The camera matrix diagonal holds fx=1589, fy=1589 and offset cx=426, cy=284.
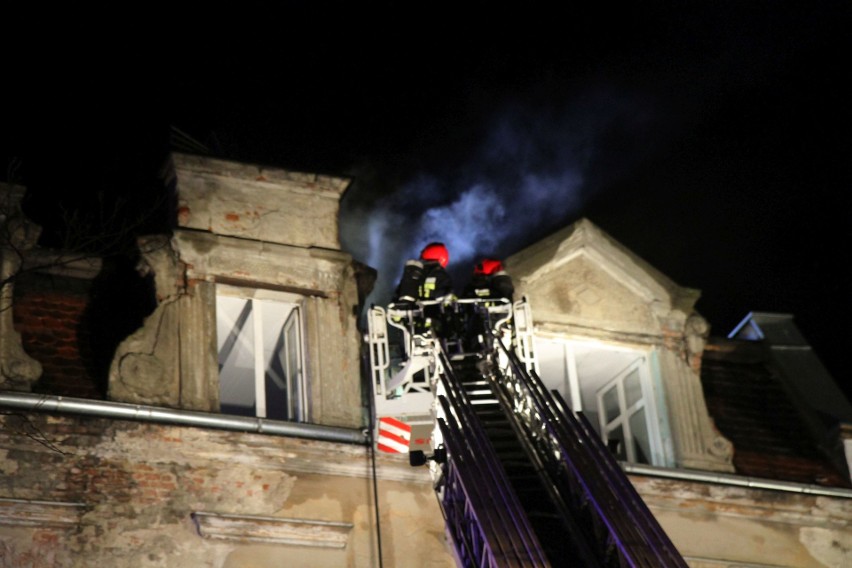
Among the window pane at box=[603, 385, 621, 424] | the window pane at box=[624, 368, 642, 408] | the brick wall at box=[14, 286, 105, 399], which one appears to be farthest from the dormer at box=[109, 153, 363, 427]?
the window pane at box=[603, 385, 621, 424]

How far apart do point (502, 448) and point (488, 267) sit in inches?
133

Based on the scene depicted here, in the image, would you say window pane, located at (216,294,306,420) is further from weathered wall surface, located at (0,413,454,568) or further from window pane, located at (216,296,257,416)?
weathered wall surface, located at (0,413,454,568)

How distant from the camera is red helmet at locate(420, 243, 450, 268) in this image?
16484 mm

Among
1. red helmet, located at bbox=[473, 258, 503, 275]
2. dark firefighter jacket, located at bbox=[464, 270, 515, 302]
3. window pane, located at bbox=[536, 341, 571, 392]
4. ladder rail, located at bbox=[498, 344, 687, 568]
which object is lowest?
ladder rail, located at bbox=[498, 344, 687, 568]

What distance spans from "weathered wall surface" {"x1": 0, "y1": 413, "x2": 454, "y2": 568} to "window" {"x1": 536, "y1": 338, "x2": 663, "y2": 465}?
275 centimetres

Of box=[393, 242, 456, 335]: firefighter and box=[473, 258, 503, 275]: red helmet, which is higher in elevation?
box=[473, 258, 503, 275]: red helmet

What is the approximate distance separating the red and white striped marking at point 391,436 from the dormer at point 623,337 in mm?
2478

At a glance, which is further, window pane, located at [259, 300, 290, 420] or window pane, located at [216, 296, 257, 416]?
window pane, located at [259, 300, 290, 420]

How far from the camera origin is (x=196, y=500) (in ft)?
45.4

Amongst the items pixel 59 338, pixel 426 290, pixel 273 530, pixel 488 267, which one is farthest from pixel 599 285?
pixel 59 338

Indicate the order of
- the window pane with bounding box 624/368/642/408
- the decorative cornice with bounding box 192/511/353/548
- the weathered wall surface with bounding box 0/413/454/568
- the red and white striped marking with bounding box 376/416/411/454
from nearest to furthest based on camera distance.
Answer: the weathered wall surface with bounding box 0/413/454/568, the decorative cornice with bounding box 192/511/353/548, the red and white striped marking with bounding box 376/416/411/454, the window pane with bounding box 624/368/642/408

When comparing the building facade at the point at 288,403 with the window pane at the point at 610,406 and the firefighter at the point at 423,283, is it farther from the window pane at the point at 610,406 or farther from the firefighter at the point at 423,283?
the firefighter at the point at 423,283

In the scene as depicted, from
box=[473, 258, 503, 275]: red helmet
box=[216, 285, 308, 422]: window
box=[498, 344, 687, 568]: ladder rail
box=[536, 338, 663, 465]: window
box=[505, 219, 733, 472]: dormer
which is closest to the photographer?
box=[498, 344, 687, 568]: ladder rail

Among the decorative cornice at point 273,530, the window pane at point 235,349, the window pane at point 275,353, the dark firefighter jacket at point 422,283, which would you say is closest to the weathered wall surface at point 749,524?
the dark firefighter jacket at point 422,283
